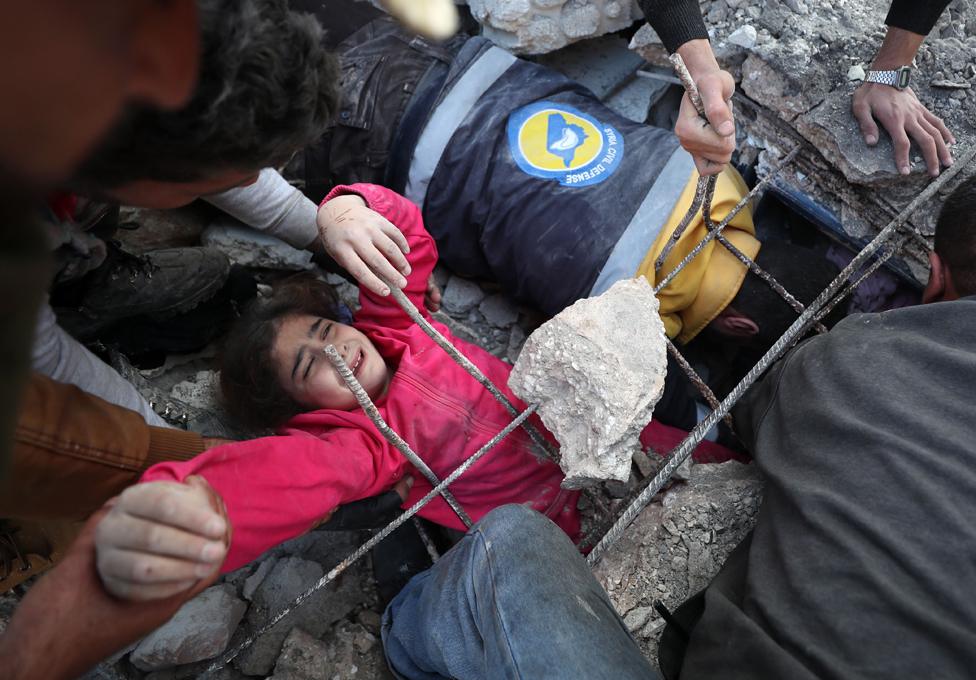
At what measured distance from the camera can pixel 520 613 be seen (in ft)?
3.42

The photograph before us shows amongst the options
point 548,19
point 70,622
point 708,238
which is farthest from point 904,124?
point 70,622

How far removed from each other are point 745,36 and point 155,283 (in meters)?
1.67

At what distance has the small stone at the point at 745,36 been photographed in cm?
183

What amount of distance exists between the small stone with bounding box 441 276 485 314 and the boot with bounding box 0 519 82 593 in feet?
3.92

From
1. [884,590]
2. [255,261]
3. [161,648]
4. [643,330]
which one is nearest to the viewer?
[884,590]

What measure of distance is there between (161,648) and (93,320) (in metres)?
0.74

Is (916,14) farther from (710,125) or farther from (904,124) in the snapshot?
(710,125)

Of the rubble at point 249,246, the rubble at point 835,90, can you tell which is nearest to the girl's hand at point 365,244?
the rubble at point 249,246

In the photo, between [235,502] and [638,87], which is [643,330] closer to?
[235,502]

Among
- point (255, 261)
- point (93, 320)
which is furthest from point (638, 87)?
point (93, 320)

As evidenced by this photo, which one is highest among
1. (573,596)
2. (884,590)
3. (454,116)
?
(454,116)

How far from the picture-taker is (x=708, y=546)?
1285 mm

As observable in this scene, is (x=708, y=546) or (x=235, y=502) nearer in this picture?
(x=235, y=502)

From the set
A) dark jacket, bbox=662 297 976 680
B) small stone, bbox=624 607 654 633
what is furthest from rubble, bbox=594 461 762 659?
dark jacket, bbox=662 297 976 680
